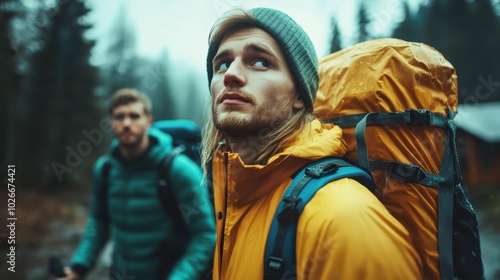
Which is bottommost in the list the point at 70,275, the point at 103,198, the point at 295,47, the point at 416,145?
the point at 70,275

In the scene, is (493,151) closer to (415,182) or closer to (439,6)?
(439,6)

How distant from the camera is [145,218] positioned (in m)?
3.42

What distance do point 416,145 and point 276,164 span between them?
82 cm

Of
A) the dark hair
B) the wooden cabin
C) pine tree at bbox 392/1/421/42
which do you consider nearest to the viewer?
the dark hair

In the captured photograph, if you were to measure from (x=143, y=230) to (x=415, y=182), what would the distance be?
285 centimetres

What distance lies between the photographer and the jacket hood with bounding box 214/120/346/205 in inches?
62.4

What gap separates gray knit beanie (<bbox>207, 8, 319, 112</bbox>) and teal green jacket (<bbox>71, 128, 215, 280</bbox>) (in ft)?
5.78

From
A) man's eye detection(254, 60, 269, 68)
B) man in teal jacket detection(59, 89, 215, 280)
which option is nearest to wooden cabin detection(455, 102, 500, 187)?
man in teal jacket detection(59, 89, 215, 280)

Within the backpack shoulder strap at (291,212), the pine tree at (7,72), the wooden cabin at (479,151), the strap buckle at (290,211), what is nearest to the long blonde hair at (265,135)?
the backpack shoulder strap at (291,212)

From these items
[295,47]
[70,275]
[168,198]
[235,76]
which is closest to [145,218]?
[168,198]

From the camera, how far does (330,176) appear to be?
142 centimetres

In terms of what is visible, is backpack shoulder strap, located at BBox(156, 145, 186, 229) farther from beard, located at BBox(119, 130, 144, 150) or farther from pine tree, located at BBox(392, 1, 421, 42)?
pine tree, located at BBox(392, 1, 421, 42)

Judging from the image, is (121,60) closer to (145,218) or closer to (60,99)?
(60,99)

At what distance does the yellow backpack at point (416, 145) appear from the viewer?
162 cm
